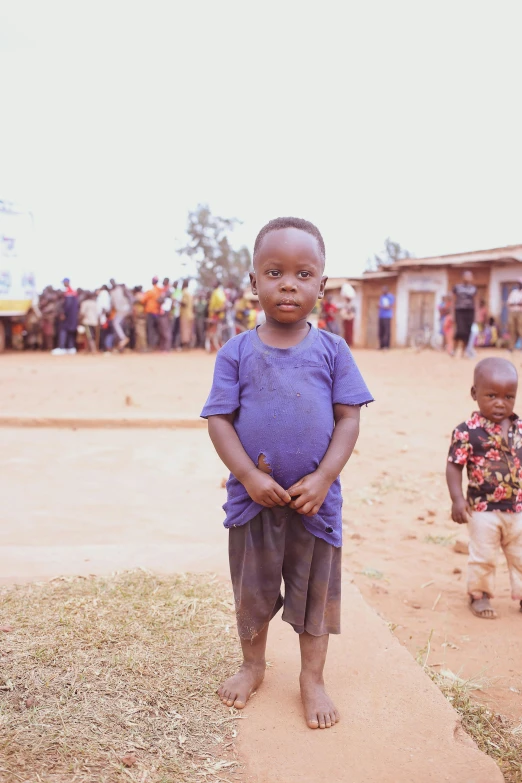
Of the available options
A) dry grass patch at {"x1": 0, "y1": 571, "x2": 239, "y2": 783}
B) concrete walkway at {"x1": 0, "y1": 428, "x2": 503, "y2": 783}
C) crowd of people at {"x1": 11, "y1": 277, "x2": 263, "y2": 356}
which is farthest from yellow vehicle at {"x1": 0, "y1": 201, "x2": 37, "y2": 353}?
dry grass patch at {"x1": 0, "y1": 571, "x2": 239, "y2": 783}

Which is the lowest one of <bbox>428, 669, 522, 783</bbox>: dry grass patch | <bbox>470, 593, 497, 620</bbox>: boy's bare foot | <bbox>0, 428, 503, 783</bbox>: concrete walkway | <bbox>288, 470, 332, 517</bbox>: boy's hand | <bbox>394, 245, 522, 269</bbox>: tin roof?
<bbox>470, 593, 497, 620</bbox>: boy's bare foot

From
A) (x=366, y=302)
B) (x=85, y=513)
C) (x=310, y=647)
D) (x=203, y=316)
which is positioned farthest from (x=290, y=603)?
(x=366, y=302)

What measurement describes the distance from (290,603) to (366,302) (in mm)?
25193

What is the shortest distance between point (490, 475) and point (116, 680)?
77.9 inches

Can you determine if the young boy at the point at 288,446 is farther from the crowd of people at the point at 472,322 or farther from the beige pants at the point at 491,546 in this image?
the crowd of people at the point at 472,322

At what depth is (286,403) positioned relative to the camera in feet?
7.34

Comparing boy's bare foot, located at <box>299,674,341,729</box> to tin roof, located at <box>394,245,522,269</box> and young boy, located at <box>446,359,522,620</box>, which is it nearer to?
young boy, located at <box>446,359,522,620</box>

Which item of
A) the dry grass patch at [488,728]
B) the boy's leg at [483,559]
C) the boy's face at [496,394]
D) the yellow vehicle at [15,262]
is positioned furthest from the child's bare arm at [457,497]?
the yellow vehicle at [15,262]

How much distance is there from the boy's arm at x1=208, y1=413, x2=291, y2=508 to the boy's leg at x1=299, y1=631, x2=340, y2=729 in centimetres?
50

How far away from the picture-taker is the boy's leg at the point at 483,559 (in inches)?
139

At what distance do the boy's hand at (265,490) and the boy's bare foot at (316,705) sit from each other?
597 mm

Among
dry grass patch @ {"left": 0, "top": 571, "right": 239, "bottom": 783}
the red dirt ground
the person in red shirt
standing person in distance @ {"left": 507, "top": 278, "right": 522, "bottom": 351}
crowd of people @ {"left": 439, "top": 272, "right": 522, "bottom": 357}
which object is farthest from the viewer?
the person in red shirt

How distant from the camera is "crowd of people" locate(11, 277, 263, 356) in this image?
19.1m

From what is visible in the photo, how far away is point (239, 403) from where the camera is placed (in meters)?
2.30
